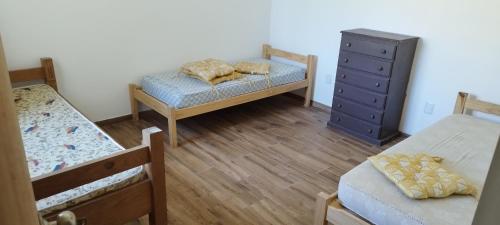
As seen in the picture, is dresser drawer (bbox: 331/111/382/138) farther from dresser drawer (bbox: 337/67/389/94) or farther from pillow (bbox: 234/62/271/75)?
pillow (bbox: 234/62/271/75)

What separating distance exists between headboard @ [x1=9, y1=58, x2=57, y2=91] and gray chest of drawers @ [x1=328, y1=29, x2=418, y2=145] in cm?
260

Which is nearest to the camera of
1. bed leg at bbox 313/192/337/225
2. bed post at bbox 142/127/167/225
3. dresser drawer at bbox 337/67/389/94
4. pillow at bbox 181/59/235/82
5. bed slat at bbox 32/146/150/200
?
bed slat at bbox 32/146/150/200

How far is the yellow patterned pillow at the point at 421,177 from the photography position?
1733 mm

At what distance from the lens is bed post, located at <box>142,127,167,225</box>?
1.79 m

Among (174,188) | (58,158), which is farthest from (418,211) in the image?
(58,158)

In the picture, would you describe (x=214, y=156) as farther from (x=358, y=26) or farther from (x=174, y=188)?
(x=358, y=26)

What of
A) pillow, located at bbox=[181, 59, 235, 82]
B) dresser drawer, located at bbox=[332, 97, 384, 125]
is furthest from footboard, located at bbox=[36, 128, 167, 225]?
dresser drawer, located at bbox=[332, 97, 384, 125]

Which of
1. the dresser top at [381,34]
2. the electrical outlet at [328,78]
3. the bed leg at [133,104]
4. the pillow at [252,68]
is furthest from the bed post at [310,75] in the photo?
the bed leg at [133,104]

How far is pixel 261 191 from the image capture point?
2641 millimetres

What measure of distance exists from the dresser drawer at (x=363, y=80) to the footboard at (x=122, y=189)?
7.24 ft

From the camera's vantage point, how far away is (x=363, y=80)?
3.41m

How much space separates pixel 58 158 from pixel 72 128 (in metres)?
0.43

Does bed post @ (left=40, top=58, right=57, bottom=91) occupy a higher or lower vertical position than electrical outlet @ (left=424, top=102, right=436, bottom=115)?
higher

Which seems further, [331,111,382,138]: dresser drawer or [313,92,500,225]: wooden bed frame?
[331,111,382,138]: dresser drawer
